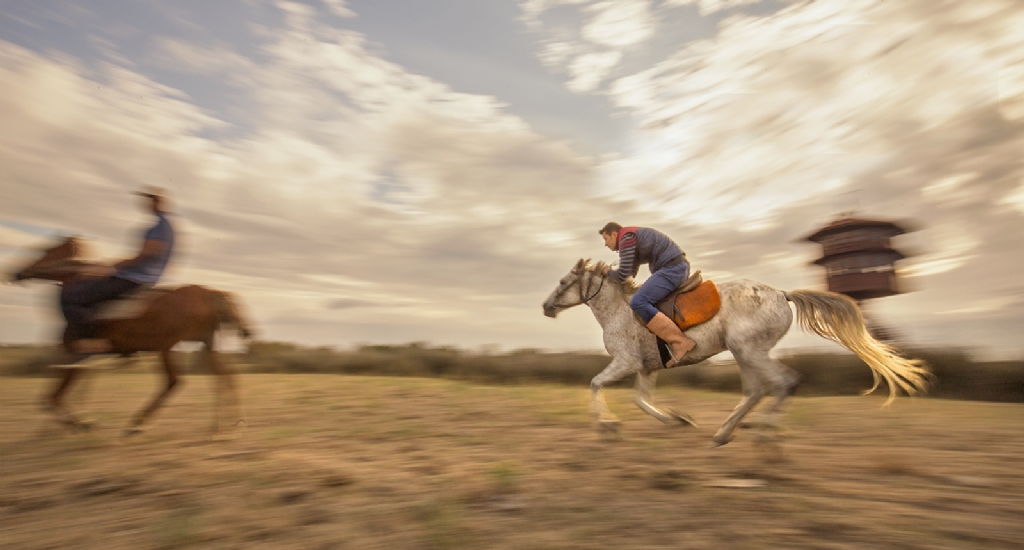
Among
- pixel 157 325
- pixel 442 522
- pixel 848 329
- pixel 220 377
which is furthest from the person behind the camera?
pixel 220 377

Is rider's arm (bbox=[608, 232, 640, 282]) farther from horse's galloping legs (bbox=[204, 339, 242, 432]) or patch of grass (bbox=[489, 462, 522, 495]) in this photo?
horse's galloping legs (bbox=[204, 339, 242, 432])

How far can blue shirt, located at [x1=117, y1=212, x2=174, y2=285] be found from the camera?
647 cm

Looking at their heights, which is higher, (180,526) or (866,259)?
(866,259)

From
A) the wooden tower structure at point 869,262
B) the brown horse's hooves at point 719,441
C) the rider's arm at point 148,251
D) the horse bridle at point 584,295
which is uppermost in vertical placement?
the wooden tower structure at point 869,262

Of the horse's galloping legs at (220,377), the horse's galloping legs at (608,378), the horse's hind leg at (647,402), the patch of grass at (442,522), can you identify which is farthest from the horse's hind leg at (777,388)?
the horse's galloping legs at (220,377)

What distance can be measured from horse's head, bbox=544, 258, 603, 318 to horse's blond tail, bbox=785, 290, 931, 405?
92.5 inches

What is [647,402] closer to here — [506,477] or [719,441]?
[719,441]

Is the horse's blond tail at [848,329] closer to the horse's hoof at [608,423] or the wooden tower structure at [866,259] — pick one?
the horse's hoof at [608,423]

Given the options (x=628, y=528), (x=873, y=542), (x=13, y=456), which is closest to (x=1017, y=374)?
(x=873, y=542)

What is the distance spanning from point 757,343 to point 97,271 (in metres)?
7.73

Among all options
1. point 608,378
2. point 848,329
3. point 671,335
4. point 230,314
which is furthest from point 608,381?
point 230,314

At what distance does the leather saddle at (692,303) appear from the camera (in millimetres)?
5824

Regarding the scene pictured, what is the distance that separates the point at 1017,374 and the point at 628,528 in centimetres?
1360

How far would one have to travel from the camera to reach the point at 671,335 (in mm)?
5836
